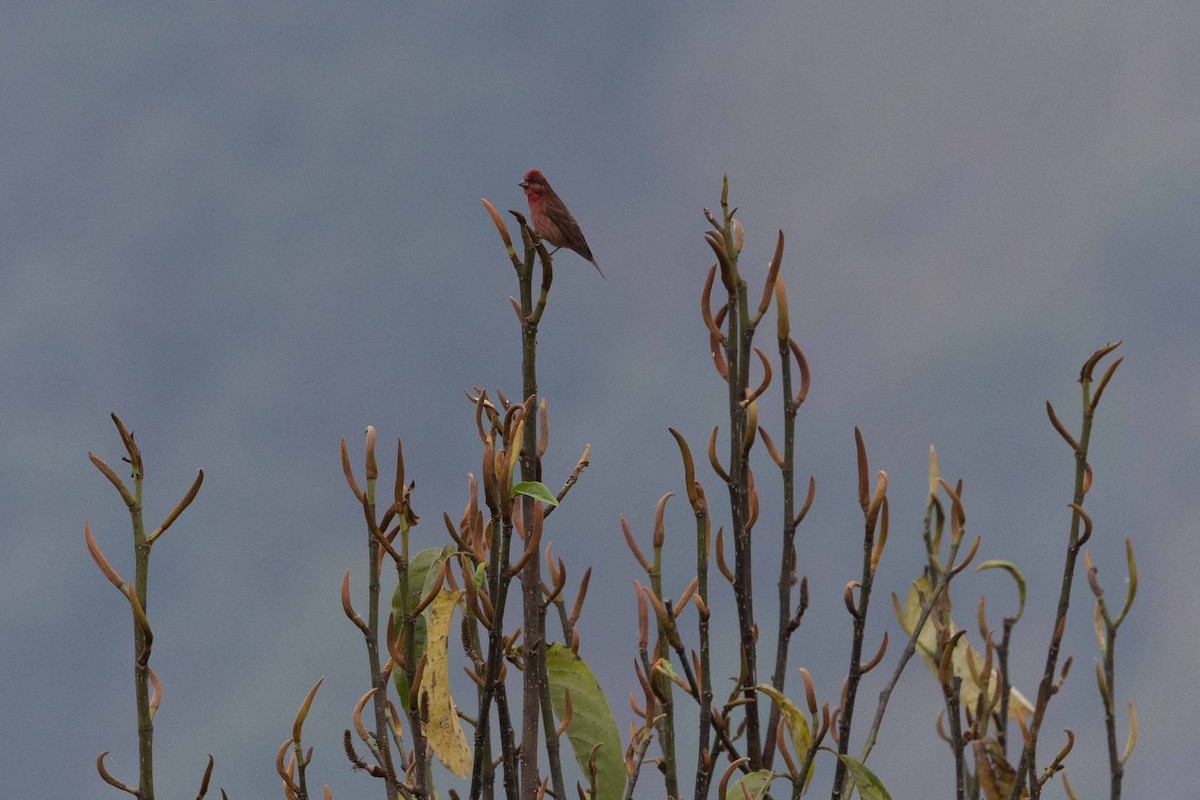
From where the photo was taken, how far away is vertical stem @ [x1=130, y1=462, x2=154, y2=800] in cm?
194

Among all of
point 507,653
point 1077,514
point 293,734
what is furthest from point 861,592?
point 293,734

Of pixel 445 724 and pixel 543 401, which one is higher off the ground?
pixel 543 401

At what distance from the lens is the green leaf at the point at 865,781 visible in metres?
2.29

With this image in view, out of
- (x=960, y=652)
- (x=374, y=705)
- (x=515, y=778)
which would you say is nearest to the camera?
(x=515, y=778)

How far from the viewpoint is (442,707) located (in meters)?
2.16

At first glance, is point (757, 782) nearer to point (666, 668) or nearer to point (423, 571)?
point (666, 668)

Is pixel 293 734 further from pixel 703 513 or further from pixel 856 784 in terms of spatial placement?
pixel 856 784

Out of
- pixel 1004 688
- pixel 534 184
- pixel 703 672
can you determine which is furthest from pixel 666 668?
pixel 534 184

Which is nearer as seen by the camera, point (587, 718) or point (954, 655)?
point (587, 718)

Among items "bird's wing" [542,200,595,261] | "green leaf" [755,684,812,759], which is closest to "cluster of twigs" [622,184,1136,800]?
"green leaf" [755,684,812,759]

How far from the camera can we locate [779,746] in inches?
95.3

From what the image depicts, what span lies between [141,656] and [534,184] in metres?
2.74

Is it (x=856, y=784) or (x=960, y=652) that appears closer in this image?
(x=856, y=784)

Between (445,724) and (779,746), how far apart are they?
67cm
